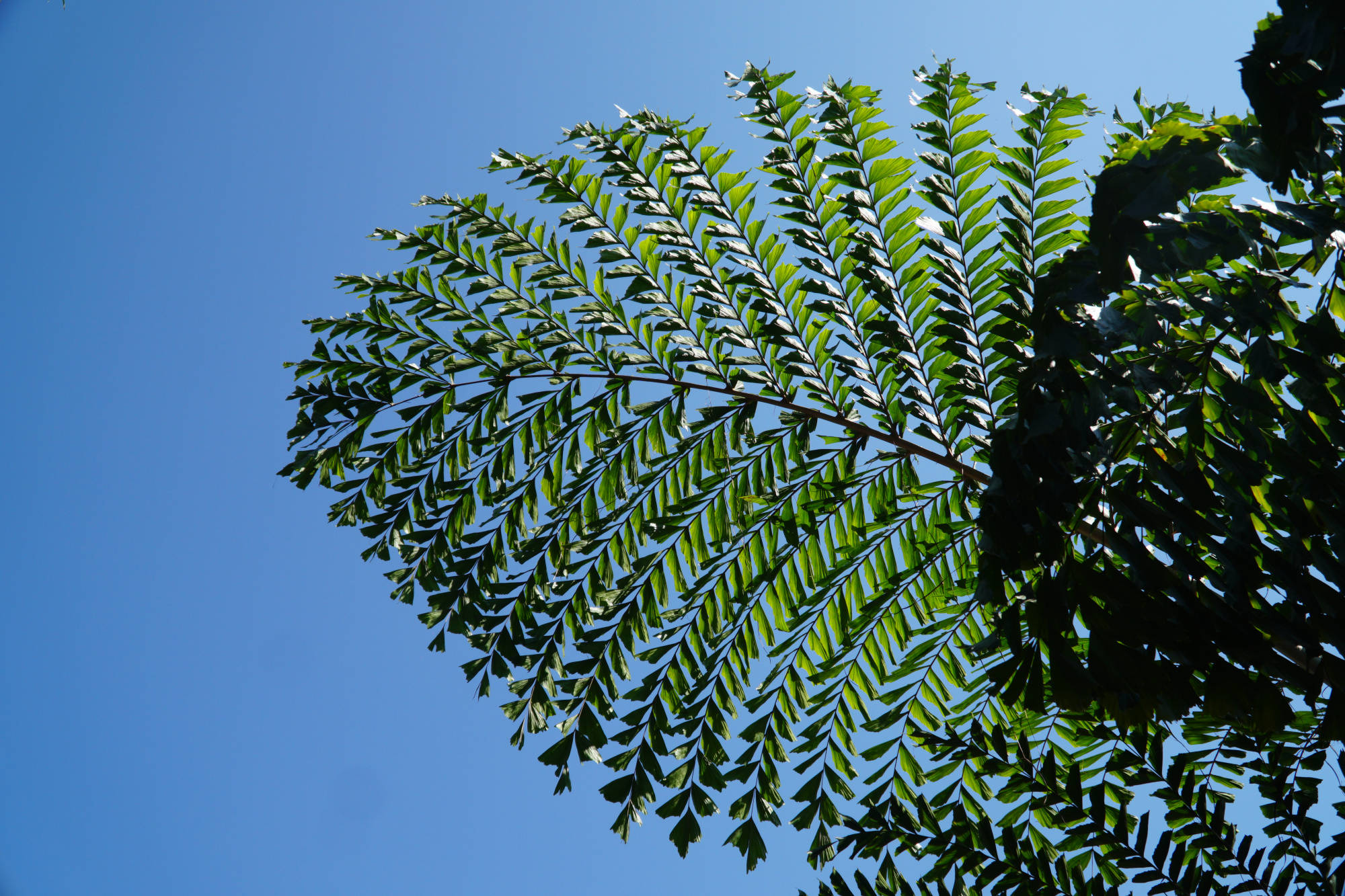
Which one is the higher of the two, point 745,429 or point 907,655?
point 745,429

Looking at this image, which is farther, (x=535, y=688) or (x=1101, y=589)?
(x=535, y=688)

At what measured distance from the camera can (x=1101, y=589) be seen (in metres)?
1.99

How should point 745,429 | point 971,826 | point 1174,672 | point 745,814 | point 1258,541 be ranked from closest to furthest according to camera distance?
1. point 1174,672
2. point 1258,541
3. point 971,826
4. point 745,814
5. point 745,429

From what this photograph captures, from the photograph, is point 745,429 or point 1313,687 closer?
point 1313,687

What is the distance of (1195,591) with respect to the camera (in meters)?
2.03

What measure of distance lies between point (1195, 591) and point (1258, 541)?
0.80 feet

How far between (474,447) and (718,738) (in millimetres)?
1467

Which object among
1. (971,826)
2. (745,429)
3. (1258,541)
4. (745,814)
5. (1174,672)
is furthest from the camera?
(745,429)

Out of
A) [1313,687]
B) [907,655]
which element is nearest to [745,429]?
[907,655]

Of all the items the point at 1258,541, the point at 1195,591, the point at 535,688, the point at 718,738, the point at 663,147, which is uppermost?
the point at 663,147

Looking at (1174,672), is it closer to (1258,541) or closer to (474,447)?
(1258,541)

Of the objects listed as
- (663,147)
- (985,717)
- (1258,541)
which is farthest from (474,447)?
(1258,541)

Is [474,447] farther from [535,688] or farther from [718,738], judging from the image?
[718,738]

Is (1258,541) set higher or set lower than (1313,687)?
higher
